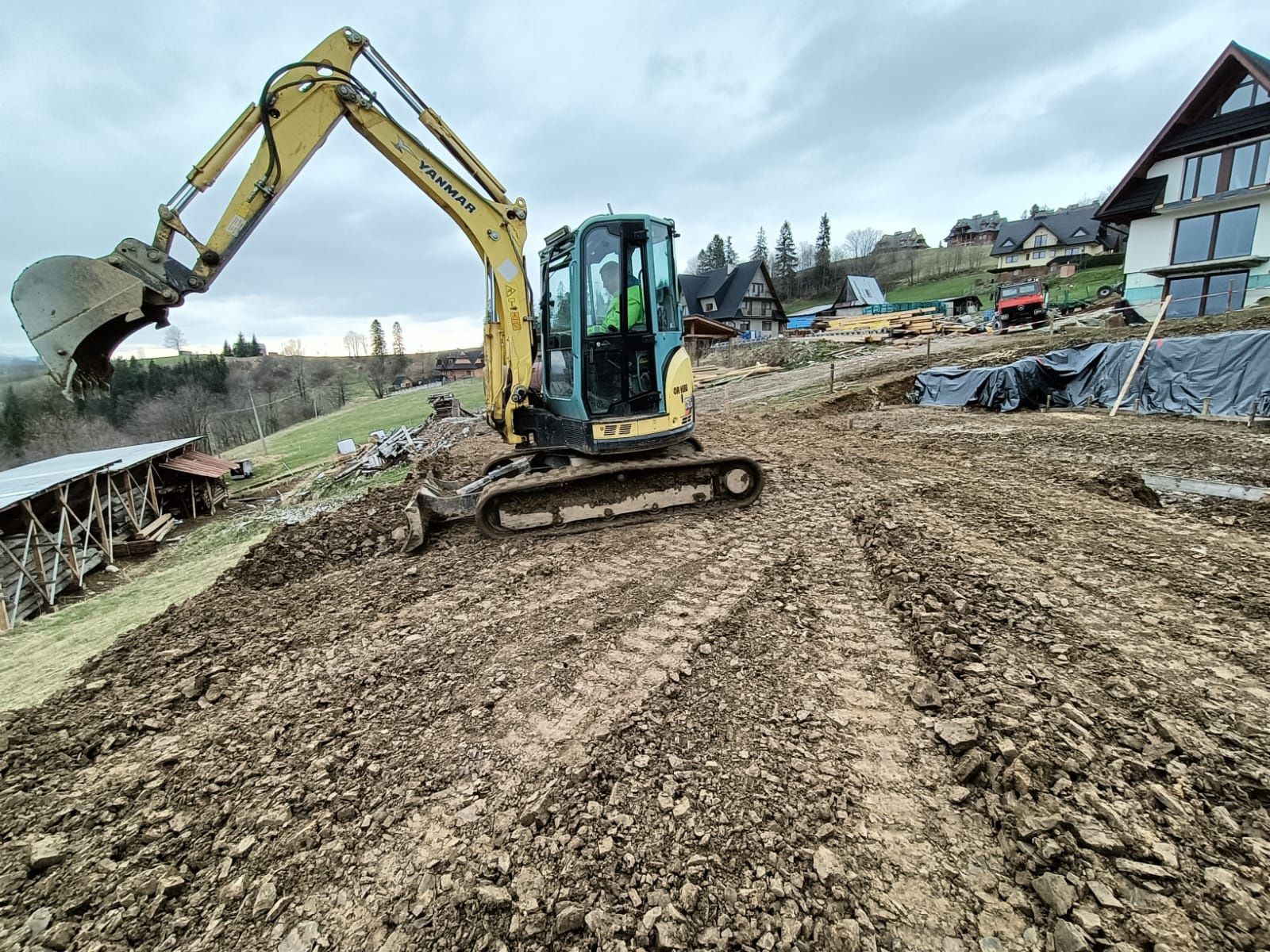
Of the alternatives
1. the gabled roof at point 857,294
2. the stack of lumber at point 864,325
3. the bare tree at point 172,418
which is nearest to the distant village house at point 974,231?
the gabled roof at point 857,294

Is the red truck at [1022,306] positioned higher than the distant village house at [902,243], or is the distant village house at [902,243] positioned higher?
the distant village house at [902,243]

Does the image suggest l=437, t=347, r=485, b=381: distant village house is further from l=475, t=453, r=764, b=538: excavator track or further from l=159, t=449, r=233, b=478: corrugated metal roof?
l=475, t=453, r=764, b=538: excavator track

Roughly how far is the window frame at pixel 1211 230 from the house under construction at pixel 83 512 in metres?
32.6

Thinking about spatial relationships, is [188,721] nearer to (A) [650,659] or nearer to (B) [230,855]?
(B) [230,855]

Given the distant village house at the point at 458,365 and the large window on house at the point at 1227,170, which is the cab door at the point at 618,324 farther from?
the distant village house at the point at 458,365

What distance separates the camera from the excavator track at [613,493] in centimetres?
597

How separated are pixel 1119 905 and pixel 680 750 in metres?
1.69

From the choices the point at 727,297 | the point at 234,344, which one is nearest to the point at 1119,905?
the point at 727,297

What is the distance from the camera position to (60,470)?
35.4 feet

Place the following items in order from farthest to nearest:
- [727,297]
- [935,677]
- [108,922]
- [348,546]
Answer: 1. [727,297]
2. [348,546]
3. [935,677]
4. [108,922]

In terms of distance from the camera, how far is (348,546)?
20.6ft

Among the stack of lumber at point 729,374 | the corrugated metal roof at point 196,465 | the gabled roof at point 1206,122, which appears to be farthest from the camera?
the stack of lumber at point 729,374

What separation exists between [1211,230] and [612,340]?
26135 millimetres

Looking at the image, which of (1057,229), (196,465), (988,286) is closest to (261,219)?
(196,465)
